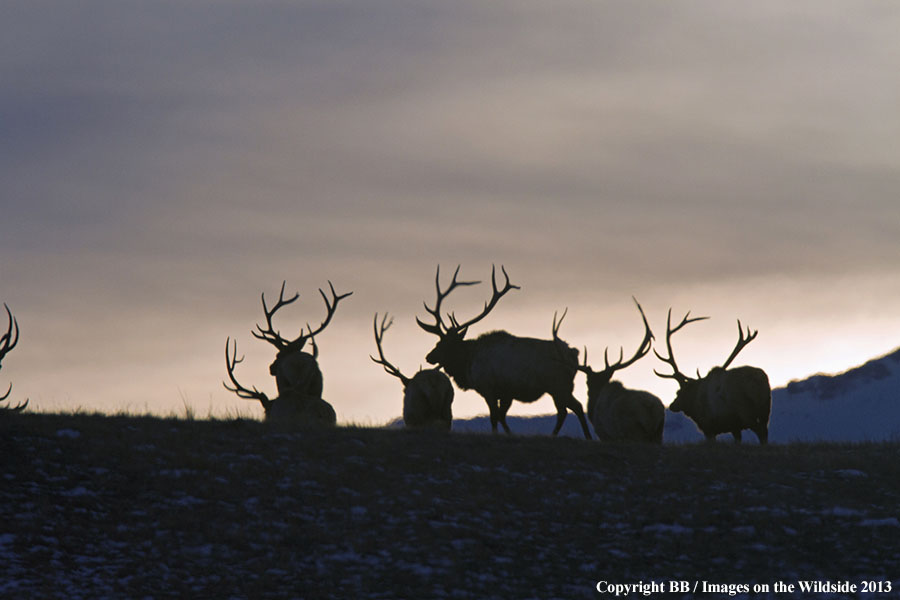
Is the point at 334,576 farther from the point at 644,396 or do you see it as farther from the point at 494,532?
the point at 644,396

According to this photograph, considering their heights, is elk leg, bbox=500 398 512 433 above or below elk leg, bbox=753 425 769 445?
above

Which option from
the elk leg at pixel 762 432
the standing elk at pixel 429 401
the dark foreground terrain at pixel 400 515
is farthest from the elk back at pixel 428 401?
the elk leg at pixel 762 432

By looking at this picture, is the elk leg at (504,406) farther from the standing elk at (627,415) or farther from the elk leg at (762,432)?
the elk leg at (762,432)

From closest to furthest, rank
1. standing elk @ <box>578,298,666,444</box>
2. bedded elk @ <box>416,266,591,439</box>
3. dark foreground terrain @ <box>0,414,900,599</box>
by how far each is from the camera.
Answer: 1. dark foreground terrain @ <box>0,414,900,599</box>
2. standing elk @ <box>578,298,666,444</box>
3. bedded elk @ <box>416,266,591,439</box>

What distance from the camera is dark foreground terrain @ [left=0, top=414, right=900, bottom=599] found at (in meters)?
12.1

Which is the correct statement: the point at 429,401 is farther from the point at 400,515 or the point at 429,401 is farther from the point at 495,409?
the point at 400,515

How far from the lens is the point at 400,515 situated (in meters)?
14.1

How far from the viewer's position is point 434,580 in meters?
12.2

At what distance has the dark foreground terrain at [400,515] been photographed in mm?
12141

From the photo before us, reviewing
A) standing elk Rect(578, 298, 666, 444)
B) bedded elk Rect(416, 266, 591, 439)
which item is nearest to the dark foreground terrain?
standing elk Rect(578, 298, 666, 444)

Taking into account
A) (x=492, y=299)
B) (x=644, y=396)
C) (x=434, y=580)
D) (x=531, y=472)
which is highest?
(x=492, y=299)

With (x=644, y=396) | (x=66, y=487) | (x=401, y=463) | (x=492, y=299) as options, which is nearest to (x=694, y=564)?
(x=401, y=463)

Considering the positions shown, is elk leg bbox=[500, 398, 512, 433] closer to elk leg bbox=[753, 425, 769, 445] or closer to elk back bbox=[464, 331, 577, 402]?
elk back bbox=[464, 331, 577, 402]

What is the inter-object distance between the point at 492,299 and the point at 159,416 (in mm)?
9296
